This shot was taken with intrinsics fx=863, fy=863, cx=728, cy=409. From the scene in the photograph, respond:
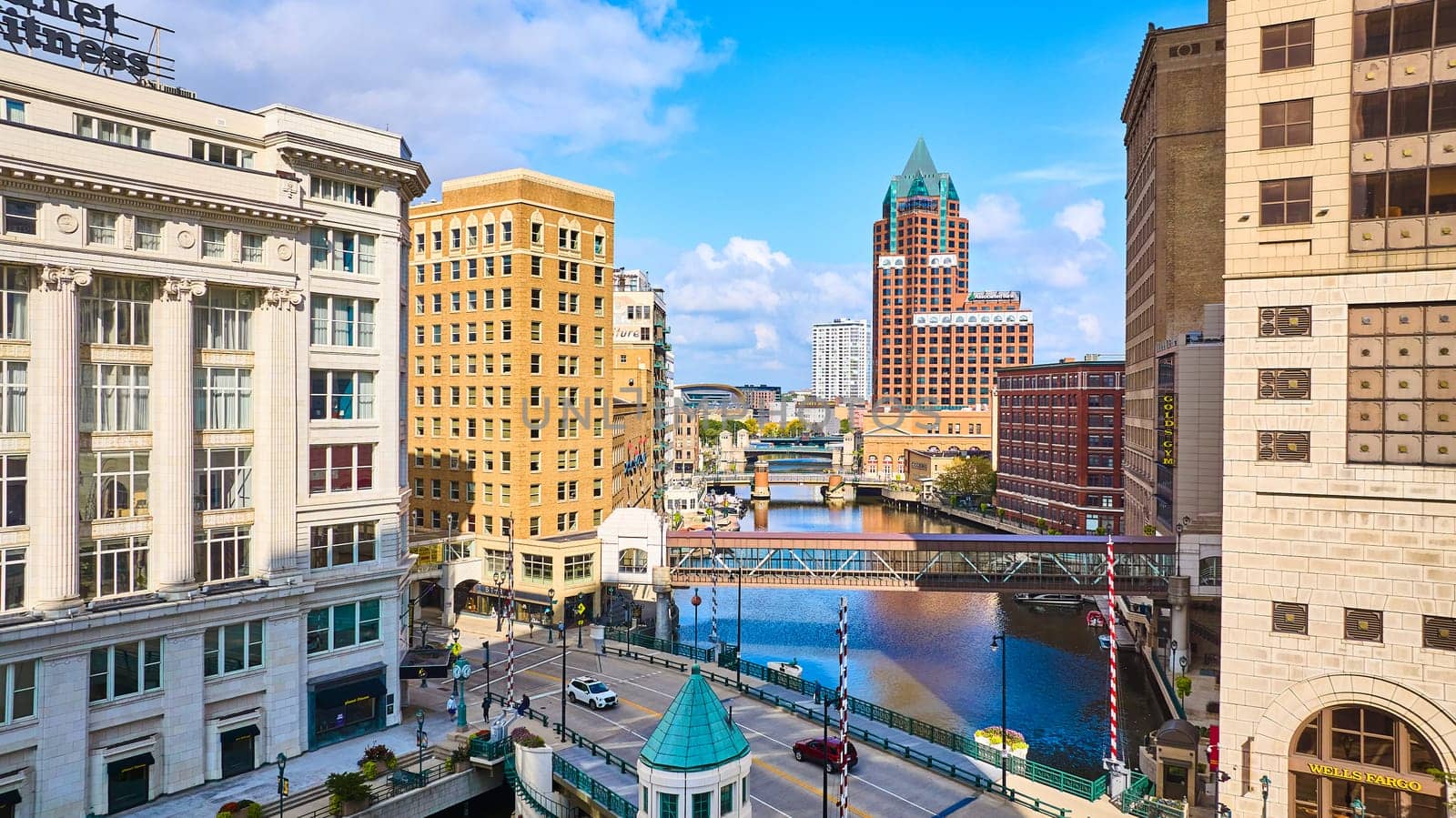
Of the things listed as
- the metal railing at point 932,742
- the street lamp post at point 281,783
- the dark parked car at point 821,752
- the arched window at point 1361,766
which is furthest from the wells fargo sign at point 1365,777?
the street lamp post at point 281,783

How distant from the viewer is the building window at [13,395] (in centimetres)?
3319

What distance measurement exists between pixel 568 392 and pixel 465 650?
76.7 feet

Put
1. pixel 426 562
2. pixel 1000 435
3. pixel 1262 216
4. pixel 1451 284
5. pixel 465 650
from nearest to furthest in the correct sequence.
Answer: pixel 1451 284, pixel 1262 216, pixel 465 650, pixel 426 562, pixel 1000 435

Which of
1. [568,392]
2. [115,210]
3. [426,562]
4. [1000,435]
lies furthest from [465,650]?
[1000,435]

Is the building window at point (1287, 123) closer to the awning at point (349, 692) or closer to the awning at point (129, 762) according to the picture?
the awning at point (349, 692)

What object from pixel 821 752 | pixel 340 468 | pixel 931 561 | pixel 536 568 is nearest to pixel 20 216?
pixel 340 468

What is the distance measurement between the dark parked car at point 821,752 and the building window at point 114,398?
3275 centimetres

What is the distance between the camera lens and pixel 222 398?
3994 centimetres

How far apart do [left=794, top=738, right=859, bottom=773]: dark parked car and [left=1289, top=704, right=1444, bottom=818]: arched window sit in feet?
55.9

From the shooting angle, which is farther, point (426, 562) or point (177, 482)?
point (426, 562)

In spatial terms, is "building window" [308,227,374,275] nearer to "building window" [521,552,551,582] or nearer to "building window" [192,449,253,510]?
"building window" [192,449,253,510]

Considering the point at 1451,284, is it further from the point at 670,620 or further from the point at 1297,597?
the point at 670,620

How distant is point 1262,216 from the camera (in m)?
32.1

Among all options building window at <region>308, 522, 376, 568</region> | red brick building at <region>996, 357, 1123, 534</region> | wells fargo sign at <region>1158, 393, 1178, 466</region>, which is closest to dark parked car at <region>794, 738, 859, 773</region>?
building window at <region>308, 522, 376, 568</region>
